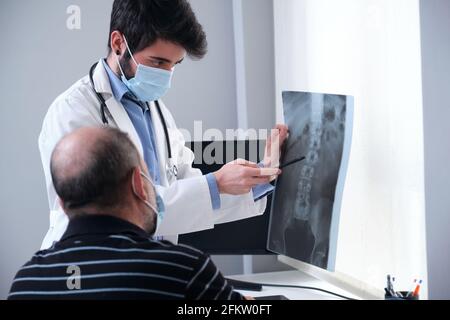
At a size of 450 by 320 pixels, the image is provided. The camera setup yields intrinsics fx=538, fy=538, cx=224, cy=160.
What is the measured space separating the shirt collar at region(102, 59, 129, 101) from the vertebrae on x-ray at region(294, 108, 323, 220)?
1.76 ft

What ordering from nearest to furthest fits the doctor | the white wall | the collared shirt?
the collared shirt, the white wall, the doctor

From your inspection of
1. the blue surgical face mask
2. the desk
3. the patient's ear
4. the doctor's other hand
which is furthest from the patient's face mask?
the desk

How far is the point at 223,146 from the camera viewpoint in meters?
1.90

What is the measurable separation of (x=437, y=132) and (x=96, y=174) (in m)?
0.81

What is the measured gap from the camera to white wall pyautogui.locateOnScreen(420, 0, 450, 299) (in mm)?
1260

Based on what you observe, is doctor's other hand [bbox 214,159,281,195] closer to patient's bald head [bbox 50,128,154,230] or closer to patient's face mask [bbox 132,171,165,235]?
patient's face mask [bbox 132,171,165,235]

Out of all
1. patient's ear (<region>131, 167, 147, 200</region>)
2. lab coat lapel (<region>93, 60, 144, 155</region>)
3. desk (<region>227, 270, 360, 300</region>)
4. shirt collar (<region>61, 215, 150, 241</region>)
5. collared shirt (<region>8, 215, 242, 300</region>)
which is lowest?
desk (<region>227, 270, 360, 300</region>)

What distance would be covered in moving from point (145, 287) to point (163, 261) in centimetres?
5

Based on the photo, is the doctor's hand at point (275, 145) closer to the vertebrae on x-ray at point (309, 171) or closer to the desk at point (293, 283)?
the vertebrae on x-ray at point (309, 171)

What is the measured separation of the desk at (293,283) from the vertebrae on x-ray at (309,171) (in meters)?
0.28

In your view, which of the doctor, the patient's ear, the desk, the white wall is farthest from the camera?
the desk

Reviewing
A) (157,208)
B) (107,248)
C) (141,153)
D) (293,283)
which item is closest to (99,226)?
(107,248)

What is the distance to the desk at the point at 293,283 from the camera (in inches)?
67.1
